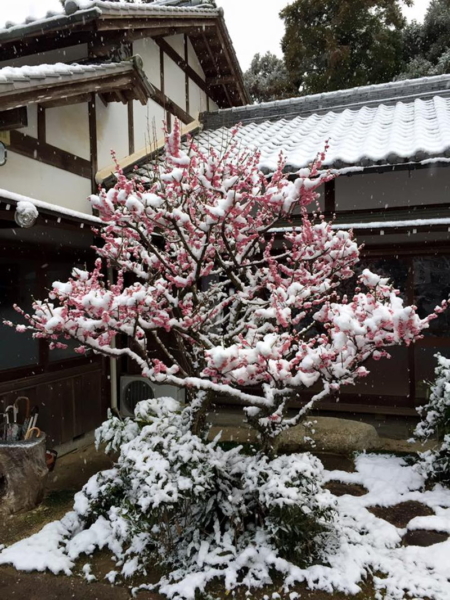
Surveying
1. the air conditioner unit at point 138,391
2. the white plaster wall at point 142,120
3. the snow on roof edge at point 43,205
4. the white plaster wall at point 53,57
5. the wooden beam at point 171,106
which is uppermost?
the wooden beam at point 171,106

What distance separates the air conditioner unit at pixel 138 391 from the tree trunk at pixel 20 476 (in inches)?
115

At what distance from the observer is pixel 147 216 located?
4.10m

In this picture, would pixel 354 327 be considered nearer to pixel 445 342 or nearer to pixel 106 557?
pixel 106 557

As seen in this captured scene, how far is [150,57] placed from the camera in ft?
32.3

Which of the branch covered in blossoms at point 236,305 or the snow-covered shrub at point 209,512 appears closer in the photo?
the branch covered in blossoms at point 236,305

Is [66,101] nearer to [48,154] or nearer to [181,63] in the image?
[48,154]

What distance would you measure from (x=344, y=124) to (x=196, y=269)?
7.45 m

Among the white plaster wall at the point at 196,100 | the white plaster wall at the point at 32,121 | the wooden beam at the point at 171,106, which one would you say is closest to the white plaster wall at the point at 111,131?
the wooden beam at the point at 171,106

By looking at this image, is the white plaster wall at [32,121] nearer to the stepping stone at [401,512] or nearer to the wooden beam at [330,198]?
the wooden beam at [330,198]

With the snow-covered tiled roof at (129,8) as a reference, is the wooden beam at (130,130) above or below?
below

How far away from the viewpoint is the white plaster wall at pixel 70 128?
682cm

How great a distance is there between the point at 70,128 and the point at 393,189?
5306 mm

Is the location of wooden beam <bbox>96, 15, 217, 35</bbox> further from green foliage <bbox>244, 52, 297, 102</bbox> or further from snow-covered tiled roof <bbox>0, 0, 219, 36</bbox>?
green foliage <bbox>244, 52, 297, 102</bbox>

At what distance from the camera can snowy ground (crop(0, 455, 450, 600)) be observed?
378 centimetres
